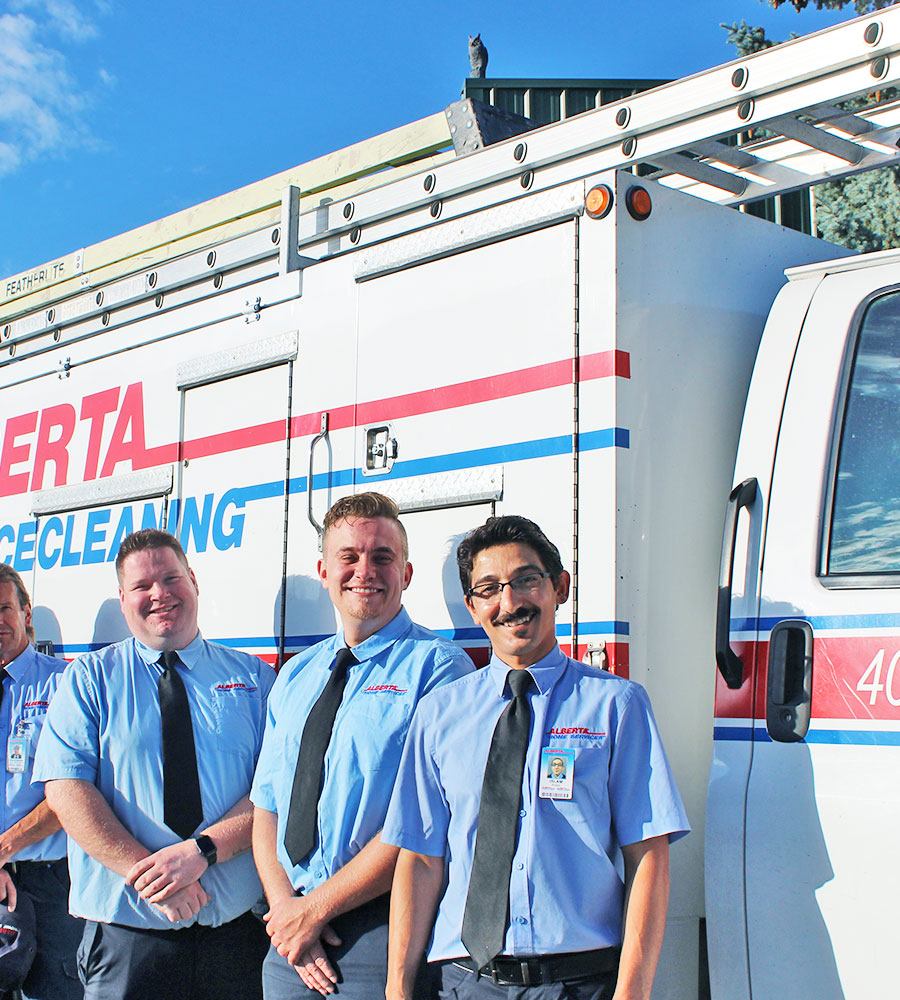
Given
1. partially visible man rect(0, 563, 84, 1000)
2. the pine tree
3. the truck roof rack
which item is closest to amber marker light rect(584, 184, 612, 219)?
the truck roof rack

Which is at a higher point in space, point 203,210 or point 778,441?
point 203,210

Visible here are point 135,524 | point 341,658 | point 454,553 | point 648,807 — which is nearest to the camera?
point 648,807

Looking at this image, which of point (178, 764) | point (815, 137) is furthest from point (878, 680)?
point (178, 764)

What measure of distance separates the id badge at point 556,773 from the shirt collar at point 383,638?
2.47 feet

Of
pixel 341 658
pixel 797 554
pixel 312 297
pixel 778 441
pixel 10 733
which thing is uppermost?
pixel 312 297

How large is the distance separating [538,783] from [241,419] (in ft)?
7.27

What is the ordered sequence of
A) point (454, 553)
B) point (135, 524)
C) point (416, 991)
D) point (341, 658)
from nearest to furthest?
point (416, 991)
point (341, 658)
point (454, 553)
point (135, 524)

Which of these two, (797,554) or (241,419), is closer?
(797,554)

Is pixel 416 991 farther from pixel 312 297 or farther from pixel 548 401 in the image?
pixel 312 297

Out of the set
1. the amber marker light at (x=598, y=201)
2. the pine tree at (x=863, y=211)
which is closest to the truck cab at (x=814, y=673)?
the amber marker light at (x=598, y=201)

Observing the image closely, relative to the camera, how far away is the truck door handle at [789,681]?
2773 millimetres

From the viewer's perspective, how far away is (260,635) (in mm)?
4164

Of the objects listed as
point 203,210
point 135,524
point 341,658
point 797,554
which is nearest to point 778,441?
point 797,554

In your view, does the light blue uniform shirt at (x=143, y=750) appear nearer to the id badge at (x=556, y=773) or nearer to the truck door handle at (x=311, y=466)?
the truck door handle at (x=311, y=466)
